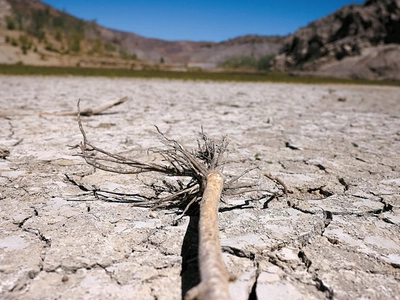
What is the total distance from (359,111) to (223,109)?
2.10 meters

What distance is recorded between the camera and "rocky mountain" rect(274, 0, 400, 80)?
51.4 ft

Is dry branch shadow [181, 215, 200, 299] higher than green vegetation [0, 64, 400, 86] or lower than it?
higher

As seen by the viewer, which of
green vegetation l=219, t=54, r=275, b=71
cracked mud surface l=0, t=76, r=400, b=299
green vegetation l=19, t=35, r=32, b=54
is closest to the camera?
cracked mud surface l=0, t=76, r=400, b=299

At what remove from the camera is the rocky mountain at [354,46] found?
15664 millimetres

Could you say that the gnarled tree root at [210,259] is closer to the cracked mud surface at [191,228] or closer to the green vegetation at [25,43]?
the cracked mud surface at [191,228]

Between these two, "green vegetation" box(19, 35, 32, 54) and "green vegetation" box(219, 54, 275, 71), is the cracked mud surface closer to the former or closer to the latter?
"green vegetation" box(19, 35, 32, 54)

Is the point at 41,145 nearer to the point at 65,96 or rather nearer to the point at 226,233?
the point at 226,233

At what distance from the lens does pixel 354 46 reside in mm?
18125

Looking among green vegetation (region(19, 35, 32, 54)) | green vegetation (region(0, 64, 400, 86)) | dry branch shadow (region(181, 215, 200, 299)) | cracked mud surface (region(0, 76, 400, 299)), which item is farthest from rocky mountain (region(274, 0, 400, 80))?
dry branch shadow (region(181, 215, 200, 299))

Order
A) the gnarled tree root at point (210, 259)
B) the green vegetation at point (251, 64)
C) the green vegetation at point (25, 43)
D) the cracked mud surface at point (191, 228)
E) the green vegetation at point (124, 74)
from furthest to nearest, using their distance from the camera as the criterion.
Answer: the green vegetation at point (251, 64)
the green vegetation at point (25, 43)
the green vegetation at point (124, 74)
the cracked mud surface at point (191, 228)
the gnarled tree root at point (210, 259)

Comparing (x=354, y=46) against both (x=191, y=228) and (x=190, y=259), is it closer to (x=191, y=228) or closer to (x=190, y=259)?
(x=191, y=228)

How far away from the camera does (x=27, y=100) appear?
466cm

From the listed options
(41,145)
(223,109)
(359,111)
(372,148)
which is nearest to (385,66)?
(359,111)

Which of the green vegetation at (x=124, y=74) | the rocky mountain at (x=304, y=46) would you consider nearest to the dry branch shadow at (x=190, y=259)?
the green vegetation at (x=124, y=74)
